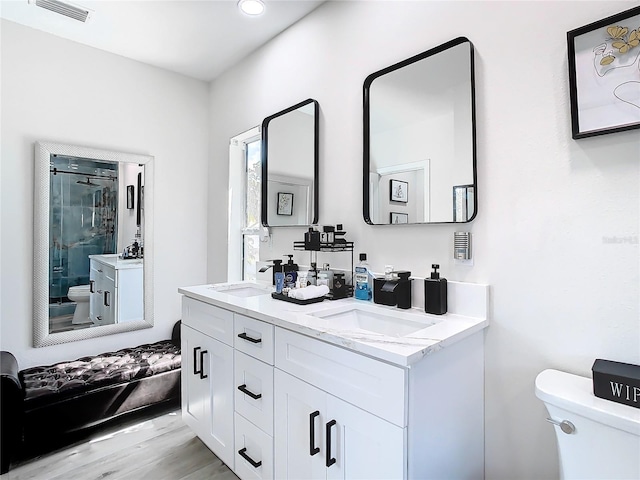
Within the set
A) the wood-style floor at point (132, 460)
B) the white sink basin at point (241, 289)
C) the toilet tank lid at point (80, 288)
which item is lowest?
the wood-style floor at point (132, 460)

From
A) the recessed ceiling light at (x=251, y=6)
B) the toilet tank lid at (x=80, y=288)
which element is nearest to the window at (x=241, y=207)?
the recessed ceiling light at (x=251, y=6)

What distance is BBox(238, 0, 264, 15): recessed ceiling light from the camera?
6.66 ft

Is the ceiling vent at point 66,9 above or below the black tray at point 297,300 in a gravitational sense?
above

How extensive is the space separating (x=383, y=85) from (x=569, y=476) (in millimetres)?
1645

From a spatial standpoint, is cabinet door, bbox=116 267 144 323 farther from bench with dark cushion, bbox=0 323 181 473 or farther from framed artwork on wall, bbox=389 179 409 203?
framed artwork on wall, bbox=389 179 409 203

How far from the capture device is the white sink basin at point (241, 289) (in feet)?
7.09

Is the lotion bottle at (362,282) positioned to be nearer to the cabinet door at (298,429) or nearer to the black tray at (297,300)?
the black tray at (297,300)

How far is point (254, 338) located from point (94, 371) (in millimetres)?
1449

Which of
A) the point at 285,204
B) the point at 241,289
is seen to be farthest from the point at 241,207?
the point at 241,289

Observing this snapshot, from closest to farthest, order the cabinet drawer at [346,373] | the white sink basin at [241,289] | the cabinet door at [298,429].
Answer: the cabinet drawer at [346,373], the cabinet door at [298,429], the white sink basin at [241,289]

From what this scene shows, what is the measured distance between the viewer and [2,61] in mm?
2234

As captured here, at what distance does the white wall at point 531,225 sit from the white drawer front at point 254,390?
0.73m

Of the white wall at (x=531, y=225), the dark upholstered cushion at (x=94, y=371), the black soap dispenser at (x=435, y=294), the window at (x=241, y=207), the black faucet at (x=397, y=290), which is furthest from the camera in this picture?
the window at (x=241, y=207)

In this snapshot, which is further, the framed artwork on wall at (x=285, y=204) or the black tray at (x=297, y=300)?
the framed artwork on wall at (x=285, y=204)
